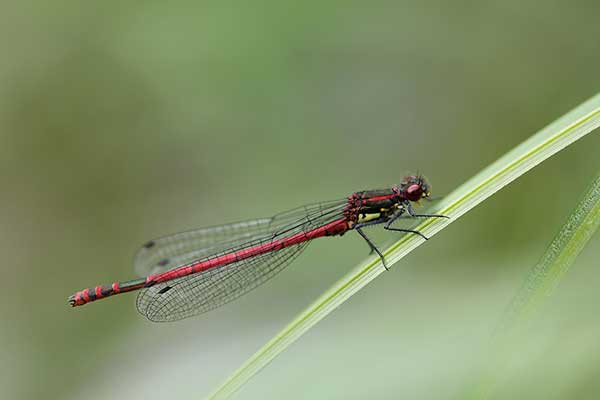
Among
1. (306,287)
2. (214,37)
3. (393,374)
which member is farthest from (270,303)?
(214,37)

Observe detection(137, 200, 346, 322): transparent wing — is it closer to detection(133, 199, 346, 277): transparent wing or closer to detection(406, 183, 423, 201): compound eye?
detection(133, 199, 346, 277): transparent wing

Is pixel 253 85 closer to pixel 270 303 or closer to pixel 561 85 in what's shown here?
pixel 270 303

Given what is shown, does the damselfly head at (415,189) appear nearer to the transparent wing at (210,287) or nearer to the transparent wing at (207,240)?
the transparent wing at (207,240)

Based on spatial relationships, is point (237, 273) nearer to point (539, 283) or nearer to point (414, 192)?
point (414, 192)

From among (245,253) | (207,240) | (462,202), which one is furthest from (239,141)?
(462,202)

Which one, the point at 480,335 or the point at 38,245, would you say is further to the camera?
the point at 38,245
